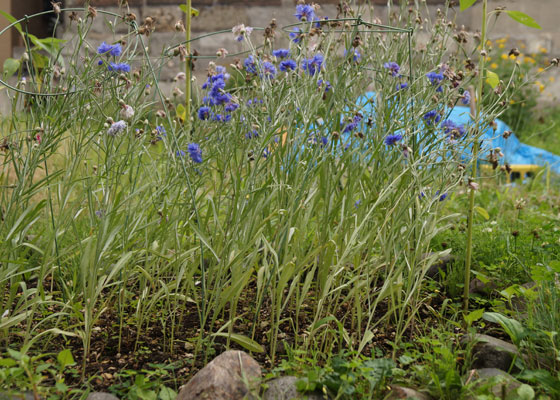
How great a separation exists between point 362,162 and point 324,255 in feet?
1.09

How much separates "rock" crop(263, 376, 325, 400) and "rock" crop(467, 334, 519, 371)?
49cm

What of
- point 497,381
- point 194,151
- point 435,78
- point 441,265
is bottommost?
point 441,265

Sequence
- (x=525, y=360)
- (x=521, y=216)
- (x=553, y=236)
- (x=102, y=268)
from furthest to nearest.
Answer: (x=521, y=216), (x=553, y=236), (x=102, y=268), (x=525, y=360)

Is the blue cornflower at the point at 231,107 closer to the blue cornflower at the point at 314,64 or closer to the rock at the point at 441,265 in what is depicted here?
the blue cornflower at the point at 314,64

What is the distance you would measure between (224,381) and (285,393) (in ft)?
0.50

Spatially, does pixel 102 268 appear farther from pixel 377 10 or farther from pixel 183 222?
pixel 377 10

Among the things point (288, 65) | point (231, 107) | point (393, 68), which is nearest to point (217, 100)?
point (231, 107)

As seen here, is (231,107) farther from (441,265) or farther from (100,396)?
(441,265)

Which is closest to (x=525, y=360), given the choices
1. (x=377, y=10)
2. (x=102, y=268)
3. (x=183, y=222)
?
(x=183, y=222)

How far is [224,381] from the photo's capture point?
1489mm

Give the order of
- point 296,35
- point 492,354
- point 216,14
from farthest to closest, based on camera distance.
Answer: point 216,14 < point 296,35 < point 492,354

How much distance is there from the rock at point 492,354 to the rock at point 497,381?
0.07m

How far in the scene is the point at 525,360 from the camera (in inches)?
67.4

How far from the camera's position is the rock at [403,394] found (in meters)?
1.50
